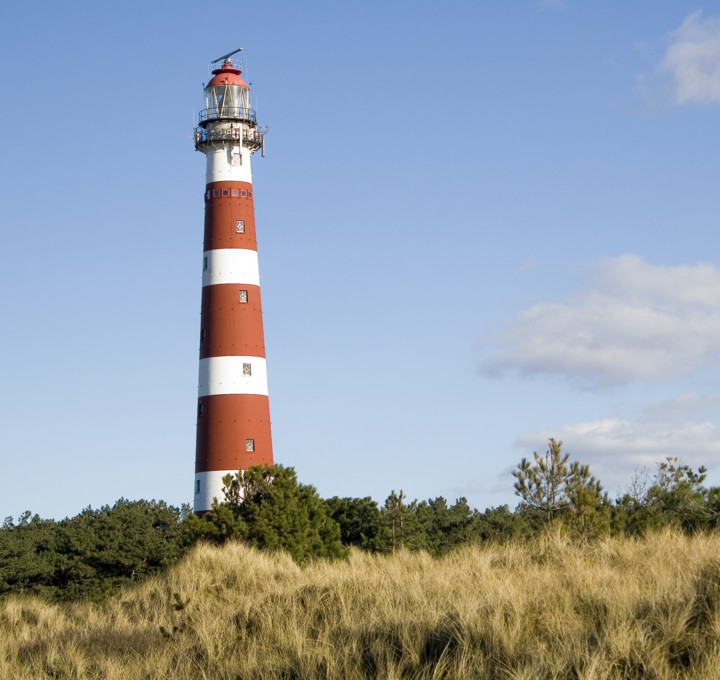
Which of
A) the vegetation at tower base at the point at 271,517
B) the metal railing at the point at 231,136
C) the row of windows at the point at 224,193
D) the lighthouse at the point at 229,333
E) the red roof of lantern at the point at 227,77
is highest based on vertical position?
the red roof of lantern at the point at 227,77

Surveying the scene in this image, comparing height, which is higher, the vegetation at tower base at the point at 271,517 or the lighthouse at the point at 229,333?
the lighthouse at the point at 229,333

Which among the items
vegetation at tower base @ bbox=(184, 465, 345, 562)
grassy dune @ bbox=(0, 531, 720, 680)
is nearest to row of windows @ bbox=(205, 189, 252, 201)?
vegetation at tower base @ bbox=(184, 465, 345, 562)

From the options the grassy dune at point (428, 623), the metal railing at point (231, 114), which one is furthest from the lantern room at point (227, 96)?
the grassy dune at point (428, 623)

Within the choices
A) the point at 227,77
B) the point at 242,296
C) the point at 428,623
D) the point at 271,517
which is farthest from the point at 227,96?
the point at 428,623

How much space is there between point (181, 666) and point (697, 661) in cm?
672

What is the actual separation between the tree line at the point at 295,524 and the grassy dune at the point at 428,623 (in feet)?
11.6

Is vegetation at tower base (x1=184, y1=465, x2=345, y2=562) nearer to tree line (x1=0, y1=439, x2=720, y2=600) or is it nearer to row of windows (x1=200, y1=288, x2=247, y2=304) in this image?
tree line (x1=0, y1=439, x2=720, y2=600)

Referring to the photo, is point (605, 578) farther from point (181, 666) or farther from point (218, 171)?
point (218, 171)

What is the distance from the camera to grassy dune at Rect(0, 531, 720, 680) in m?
11.2

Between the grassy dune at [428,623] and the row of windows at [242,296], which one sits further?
the row of windows at [242,296]

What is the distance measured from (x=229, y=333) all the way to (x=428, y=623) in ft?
97.8

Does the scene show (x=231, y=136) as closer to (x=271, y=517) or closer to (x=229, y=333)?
(x=229, y=333)

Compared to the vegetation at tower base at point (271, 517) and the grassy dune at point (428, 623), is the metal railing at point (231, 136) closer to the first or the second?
the vegetation at tower base at point (271, 517)

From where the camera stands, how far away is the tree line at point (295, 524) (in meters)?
25.4
